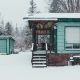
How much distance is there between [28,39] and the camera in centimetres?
6900

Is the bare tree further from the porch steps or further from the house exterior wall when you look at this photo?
the porch steps

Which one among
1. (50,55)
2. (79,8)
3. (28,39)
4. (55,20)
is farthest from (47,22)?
(28,39)

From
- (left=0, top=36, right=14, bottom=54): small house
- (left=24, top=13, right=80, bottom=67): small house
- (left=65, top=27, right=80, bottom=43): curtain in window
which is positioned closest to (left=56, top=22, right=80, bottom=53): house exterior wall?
(left=24, top=13, right=80, bottom=67): small house

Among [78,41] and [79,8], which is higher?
[79,8]

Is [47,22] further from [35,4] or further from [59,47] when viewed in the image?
[35,4]

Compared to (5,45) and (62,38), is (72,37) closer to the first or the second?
(62,38)

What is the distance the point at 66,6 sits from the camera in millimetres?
58312

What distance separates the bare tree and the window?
30.2m

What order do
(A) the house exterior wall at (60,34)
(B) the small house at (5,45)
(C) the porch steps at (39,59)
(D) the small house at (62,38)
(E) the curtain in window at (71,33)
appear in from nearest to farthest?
(C) the porch steps at (39,59) < (D) the small house at (62,38) < (A) the house exterior wall at (60,34) < (E) the curtain in window at (71,33) < (B) the small house at (5,45)

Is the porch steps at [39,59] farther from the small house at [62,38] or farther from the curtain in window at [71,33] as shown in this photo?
the curtain in window at [71,33]

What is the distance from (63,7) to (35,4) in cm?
1912

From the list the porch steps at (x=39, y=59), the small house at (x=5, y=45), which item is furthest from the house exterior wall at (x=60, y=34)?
the small house at (x=5, y=45)

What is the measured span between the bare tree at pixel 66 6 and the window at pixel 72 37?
99.1ft

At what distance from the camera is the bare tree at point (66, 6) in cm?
5717
